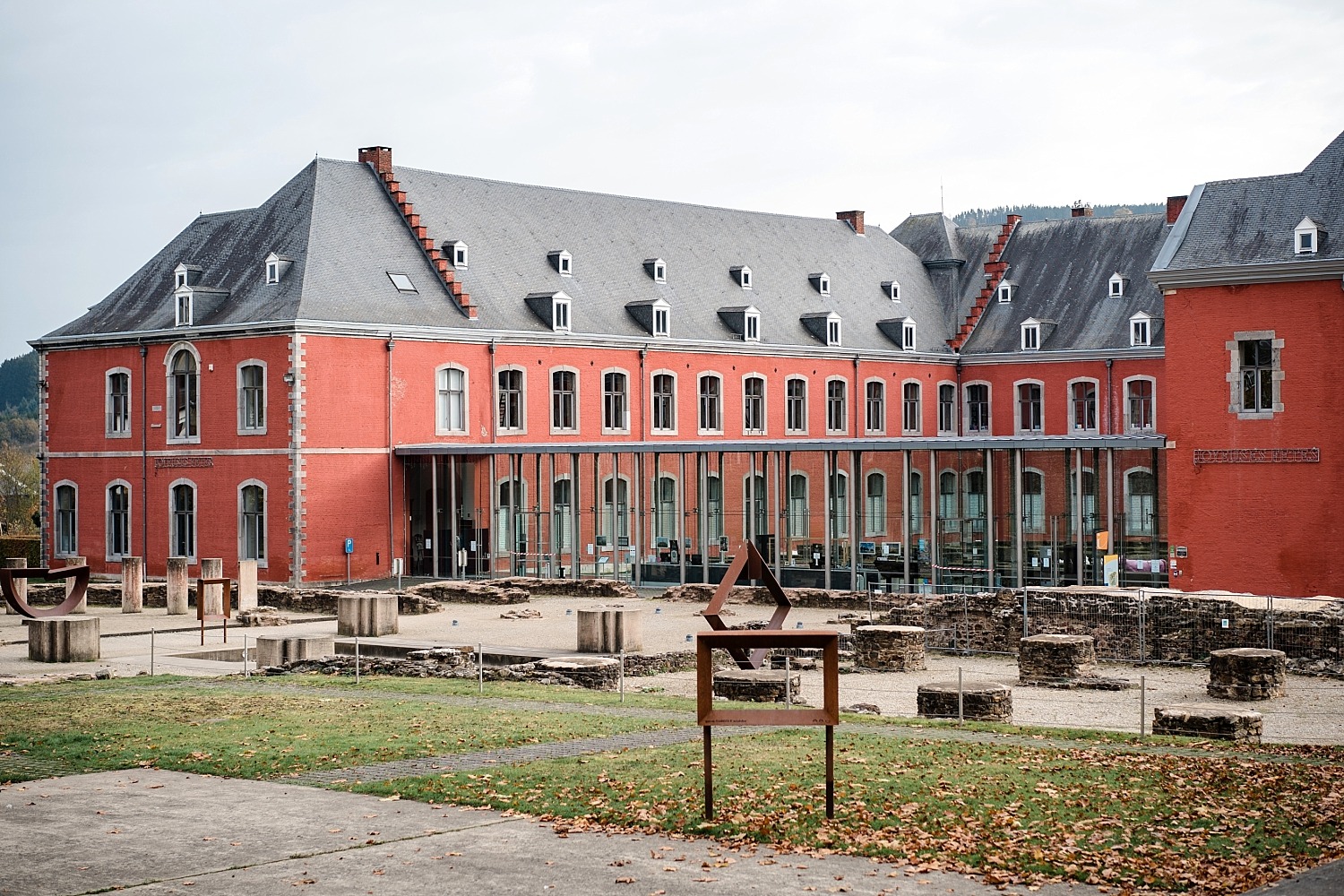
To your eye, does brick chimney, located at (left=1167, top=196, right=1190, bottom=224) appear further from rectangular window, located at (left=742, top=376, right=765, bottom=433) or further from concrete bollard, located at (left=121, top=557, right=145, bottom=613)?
concrete bollard, located at (left=121, top=557, right=145, bottom=613)

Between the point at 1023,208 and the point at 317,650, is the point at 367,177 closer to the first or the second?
the point at 317,650

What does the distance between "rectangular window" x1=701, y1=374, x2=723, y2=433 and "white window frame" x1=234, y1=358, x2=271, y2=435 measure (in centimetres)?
1678

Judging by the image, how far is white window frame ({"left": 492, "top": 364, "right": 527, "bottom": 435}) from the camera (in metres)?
49.1

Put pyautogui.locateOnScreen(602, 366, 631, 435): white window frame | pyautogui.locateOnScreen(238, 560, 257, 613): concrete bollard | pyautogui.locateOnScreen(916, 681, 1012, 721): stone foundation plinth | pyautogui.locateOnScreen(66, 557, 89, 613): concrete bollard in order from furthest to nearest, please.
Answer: pyautogui.locateOnScreen(602, 366, 631, 435): white window frame < pyautogui.locateOnScreen(238, 560, 257, 613): concrete bollard < pyautogui.locateOnScreen(66, 557, 89, 613): concrete bollard < pyautogui.locateOnScreen(916, 681, 1012, 721): stone foundation plinth

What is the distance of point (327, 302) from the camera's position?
4497 centimetres

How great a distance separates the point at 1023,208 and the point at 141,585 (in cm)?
12994

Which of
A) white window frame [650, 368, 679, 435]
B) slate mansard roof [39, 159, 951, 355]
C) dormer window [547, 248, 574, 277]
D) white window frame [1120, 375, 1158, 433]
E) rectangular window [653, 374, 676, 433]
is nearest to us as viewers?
slate mansard roof [39, 159, 951, 355]

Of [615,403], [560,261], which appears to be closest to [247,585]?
[615,403]

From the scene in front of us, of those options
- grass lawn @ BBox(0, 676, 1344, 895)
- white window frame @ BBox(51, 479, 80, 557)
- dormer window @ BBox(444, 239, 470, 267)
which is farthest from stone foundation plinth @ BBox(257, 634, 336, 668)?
white window frame @ BBox(51, 479, 80, 557)

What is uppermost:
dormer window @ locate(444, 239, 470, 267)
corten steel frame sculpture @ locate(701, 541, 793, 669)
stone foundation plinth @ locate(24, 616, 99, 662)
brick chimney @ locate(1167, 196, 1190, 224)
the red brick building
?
brick chimney @ locate(1167, 196, 1190, 224)

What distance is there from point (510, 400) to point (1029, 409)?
2334cm

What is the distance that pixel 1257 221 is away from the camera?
36.6 metres

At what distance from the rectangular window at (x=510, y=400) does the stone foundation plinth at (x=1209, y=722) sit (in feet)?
109

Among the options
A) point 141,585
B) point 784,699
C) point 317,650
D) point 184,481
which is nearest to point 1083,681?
point 784,699
